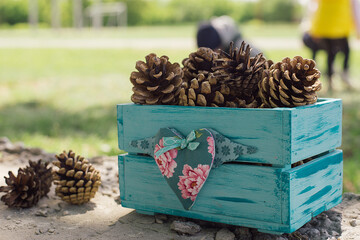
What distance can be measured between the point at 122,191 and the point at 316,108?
1.04 m

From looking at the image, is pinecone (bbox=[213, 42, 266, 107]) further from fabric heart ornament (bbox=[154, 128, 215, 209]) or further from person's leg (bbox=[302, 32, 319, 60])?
person's leg (bbox=[302, 32, 319, 60])

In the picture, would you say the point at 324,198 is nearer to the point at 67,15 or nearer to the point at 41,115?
the point at 41,115

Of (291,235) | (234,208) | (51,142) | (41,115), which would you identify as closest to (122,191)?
(234,208)

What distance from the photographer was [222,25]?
5625mm

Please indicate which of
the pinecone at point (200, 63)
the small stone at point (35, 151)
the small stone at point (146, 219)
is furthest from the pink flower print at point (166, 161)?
the small stone at point (35, 151)

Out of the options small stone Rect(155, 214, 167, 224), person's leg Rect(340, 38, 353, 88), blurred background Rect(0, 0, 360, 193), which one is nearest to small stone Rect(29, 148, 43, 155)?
blurred background Rect(0, 0, 360, 193)

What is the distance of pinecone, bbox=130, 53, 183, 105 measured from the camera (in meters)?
2.26

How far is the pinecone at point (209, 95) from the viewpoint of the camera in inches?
86.0

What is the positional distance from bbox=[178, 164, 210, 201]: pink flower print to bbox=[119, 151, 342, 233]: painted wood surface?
0.04m

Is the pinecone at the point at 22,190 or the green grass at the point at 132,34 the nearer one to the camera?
the pinecone at the point at 22,190

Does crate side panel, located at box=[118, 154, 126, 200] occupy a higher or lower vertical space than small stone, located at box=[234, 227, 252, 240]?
higher

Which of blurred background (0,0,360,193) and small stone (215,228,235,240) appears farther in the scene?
blurred background (0,0,360,193)

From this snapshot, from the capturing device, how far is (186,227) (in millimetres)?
2166

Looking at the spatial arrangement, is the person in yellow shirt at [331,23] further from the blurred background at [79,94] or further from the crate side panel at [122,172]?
the crate side panel at [122,172]
